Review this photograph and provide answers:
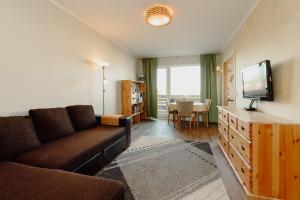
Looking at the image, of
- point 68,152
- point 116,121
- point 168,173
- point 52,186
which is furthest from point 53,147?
point 168,173

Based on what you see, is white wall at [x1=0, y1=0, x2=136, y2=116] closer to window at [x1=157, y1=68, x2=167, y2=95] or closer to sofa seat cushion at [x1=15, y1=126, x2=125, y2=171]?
sofa seat cushion at [x1=15, y1=126, x2=125, y2=171]

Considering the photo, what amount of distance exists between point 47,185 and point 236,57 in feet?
13.4

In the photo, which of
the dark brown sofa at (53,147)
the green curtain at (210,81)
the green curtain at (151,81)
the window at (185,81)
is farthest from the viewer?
the green curtain at (151,81)

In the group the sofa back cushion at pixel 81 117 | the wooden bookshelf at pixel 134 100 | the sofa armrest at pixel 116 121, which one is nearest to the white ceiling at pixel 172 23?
the wooden bookshelf at pixel 134 100

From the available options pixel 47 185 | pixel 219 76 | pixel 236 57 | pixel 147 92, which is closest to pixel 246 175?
pixel 47 185

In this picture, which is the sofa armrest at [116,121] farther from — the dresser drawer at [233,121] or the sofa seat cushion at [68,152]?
the dresser drawer at [233,121]

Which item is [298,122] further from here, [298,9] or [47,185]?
[47,185]

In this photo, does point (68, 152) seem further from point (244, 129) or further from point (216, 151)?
point (216, 151)

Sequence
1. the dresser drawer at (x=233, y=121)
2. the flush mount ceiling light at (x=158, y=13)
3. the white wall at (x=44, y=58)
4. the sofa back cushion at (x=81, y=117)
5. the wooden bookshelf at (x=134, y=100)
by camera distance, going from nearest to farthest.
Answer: the white wall at (x=44, y=58)
the dresser drawer at (x=233, y=121)
the flush mount ceiling light at (x=158, y=13)
the sofa back cushion at (x=81, y=117)
the wooden bookshelf at (x=134, y=100)

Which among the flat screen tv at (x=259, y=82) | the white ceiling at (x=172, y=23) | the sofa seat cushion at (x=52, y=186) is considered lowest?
the sofa seat cushion at (x=52, y=186)

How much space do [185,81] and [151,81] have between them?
1.33 metres

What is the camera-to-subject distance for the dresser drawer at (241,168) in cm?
170

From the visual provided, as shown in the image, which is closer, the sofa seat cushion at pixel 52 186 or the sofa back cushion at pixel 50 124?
the sofa seat cushion at pixel 52 186

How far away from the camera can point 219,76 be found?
5719 millimetres
